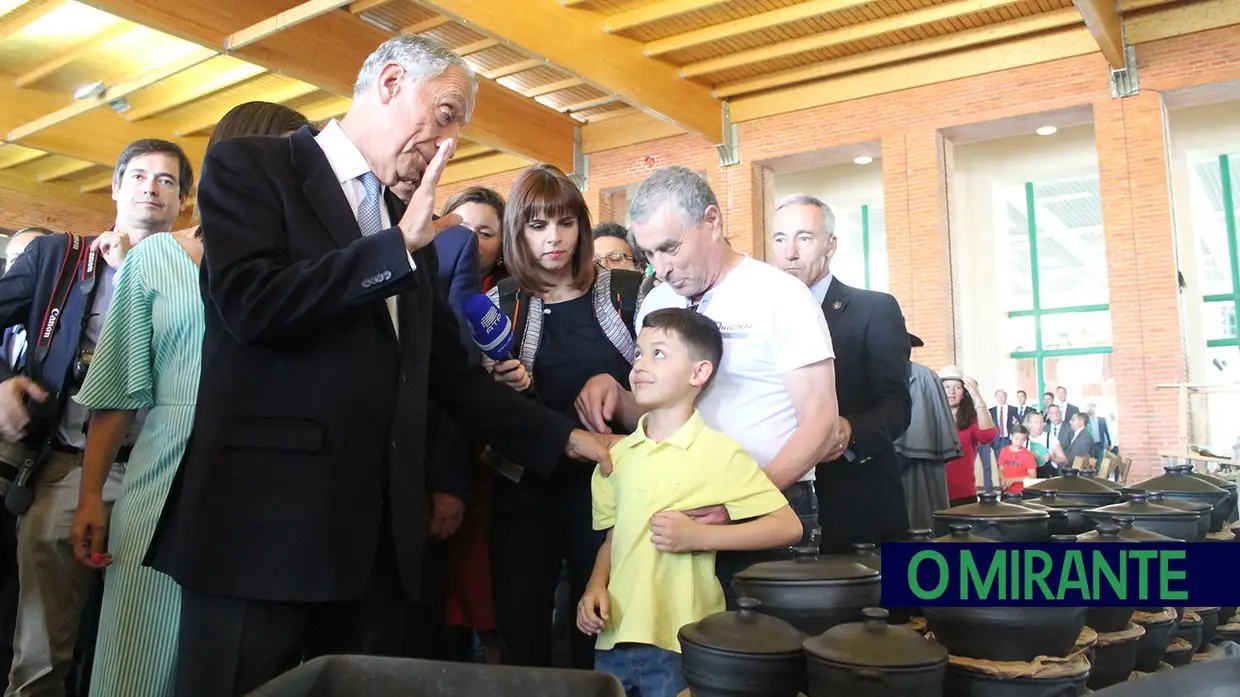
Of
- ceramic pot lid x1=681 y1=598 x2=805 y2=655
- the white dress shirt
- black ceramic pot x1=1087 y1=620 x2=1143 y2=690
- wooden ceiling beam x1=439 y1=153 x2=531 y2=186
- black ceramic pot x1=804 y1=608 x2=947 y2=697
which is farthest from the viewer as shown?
wooden ceiling beam x1=439 y1=153 x2=531 y2=186

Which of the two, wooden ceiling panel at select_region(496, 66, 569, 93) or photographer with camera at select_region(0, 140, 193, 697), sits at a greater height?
wooden ceiling panel at select_region(496, 66, 569, 93)

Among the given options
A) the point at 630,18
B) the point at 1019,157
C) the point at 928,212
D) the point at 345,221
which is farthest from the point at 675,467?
the point at 1019,157

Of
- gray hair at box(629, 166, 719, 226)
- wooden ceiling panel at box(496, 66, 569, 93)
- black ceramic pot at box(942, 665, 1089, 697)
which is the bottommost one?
black ceramic pot at box(942, 665, 1089, 697)

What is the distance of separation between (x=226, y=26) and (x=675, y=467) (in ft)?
25.3

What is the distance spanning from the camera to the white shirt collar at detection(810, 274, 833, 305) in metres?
2.70

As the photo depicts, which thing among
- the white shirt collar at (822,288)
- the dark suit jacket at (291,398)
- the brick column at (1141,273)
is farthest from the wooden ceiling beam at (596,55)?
the dark suit jacket at (291,398)

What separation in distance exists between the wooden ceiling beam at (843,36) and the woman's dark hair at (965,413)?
457 cm

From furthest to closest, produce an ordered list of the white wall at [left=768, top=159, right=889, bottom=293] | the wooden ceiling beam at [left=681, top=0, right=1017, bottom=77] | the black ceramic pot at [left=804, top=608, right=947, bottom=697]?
the white wall at [left=768, top=159, right=889, bottom=293] → the wooden ceiling beam at [left=681, top=0, right=1017, bottom=77] → the black ceramic pot at [left=804, top=608, right=947, bottom=697]

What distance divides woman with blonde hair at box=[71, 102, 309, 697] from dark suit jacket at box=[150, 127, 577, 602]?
0.25 m

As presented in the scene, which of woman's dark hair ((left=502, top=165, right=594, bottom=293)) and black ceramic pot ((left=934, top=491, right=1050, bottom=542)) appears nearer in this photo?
black ceramic pot ((left=934, top=491, right=1050, bottom=542))

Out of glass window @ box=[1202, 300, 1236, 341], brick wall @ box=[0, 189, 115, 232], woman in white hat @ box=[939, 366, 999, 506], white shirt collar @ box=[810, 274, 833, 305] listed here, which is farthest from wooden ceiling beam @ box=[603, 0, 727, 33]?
glass window @ box=[1202, 300, 1236, 341]

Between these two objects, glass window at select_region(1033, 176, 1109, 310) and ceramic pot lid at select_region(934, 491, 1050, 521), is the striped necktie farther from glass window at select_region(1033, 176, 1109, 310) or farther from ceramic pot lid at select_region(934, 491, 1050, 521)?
glass window at select_region(1033, 176, 1109, 310)

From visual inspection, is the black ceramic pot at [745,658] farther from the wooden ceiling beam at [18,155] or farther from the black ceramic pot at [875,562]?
the wooden ceiling beam at [18,155]

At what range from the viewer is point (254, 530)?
127 cm
